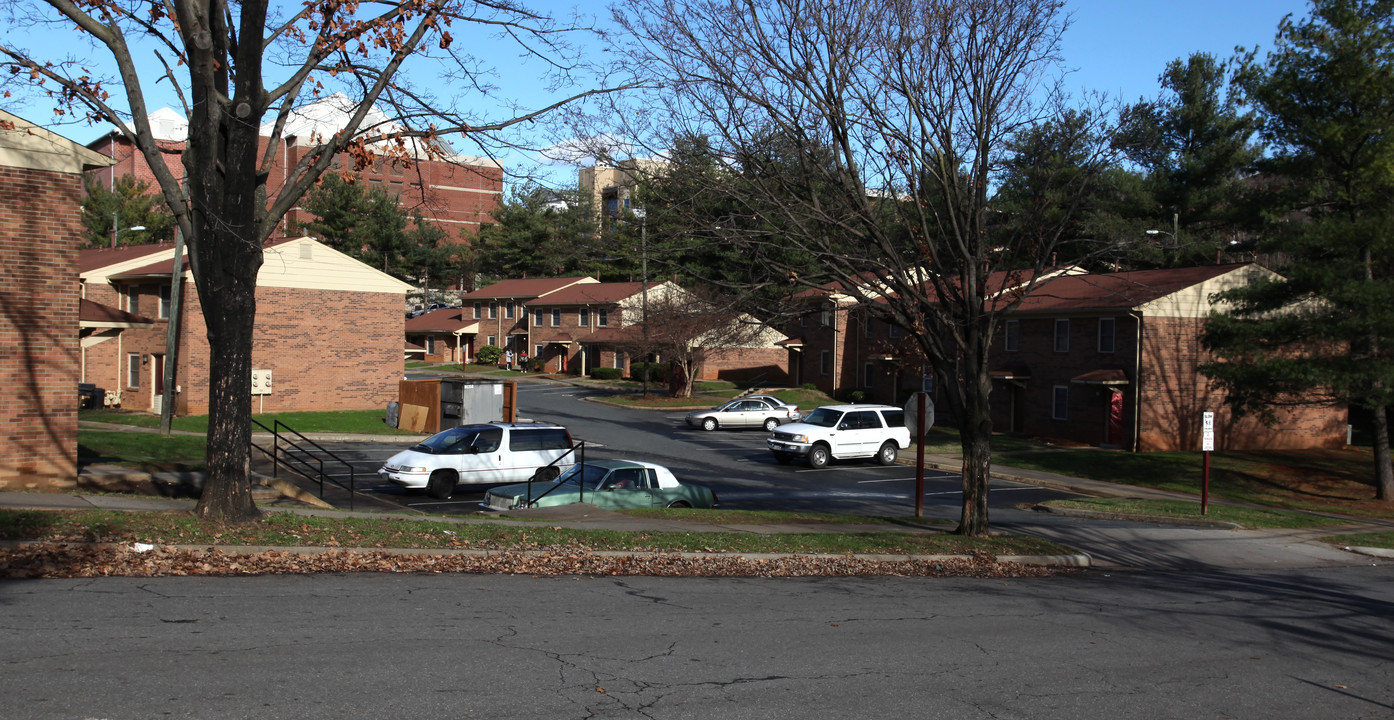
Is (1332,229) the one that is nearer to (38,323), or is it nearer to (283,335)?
(38,323)

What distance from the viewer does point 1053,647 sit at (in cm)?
868

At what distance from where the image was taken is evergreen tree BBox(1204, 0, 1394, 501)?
23938 millimetres

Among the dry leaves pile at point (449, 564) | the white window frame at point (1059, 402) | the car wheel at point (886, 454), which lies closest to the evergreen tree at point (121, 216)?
the car wheel at point (886, 454)

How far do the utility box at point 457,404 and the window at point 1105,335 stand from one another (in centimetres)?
2071

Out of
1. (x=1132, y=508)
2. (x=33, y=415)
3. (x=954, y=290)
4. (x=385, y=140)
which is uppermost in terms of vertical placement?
A: (x=385, y=140)

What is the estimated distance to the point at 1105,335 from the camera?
35.5 meters

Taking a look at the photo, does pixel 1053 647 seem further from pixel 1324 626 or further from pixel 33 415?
pixel 33 415

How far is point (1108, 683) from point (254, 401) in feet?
111

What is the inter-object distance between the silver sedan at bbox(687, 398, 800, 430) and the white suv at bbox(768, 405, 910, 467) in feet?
27.8

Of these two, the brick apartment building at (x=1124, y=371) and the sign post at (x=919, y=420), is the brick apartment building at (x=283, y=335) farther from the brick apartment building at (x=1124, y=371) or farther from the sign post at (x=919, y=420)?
the sign post at (x=919, y=420)

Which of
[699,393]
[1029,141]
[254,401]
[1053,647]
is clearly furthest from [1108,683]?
[699,393]

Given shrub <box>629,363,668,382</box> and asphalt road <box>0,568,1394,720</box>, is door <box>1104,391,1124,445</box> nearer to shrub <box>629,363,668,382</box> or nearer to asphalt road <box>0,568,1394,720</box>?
asphalt road <box>0,568,1394,720</box>

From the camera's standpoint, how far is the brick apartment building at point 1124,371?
34.0 meters

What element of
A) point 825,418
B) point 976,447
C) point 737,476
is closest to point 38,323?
point 976,447
